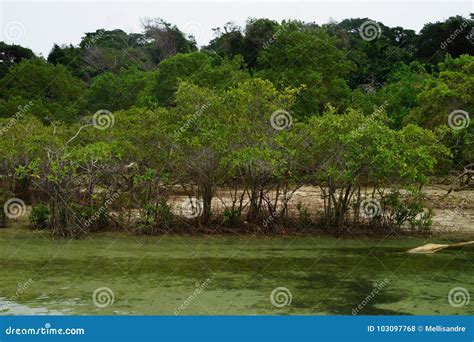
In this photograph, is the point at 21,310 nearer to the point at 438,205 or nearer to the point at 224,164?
Answer: the point at 224,164

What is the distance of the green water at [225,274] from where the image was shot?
1220 centimetres

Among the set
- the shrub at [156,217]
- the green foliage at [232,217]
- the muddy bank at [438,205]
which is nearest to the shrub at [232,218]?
the green foliage at [232,217]

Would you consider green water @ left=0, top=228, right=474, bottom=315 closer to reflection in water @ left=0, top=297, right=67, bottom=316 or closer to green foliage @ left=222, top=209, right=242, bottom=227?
reflection in water @ left=0, top=297, right=67, bottom=316

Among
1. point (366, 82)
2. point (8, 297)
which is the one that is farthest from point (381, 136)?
point (366, 82)

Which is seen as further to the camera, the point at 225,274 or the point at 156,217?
the point at 156,217

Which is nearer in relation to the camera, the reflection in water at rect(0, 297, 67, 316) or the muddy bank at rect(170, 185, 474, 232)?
the reflection in water at rect(0, 297, 67, 316)

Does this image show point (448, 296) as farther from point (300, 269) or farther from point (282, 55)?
point (282, 55)

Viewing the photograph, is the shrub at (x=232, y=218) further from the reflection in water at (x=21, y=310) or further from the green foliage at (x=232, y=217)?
the reflection in water at (x=21, y=310)

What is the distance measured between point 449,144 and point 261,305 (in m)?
14.3

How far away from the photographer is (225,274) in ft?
49.3

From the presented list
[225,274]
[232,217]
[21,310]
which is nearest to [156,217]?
[232,217]

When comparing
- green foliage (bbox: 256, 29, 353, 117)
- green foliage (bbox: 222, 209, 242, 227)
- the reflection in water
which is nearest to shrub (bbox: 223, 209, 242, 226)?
green foliage (bbox: 222, 209, 242, 227)

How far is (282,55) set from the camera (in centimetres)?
4031

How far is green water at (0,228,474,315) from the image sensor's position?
12203 millimetres
